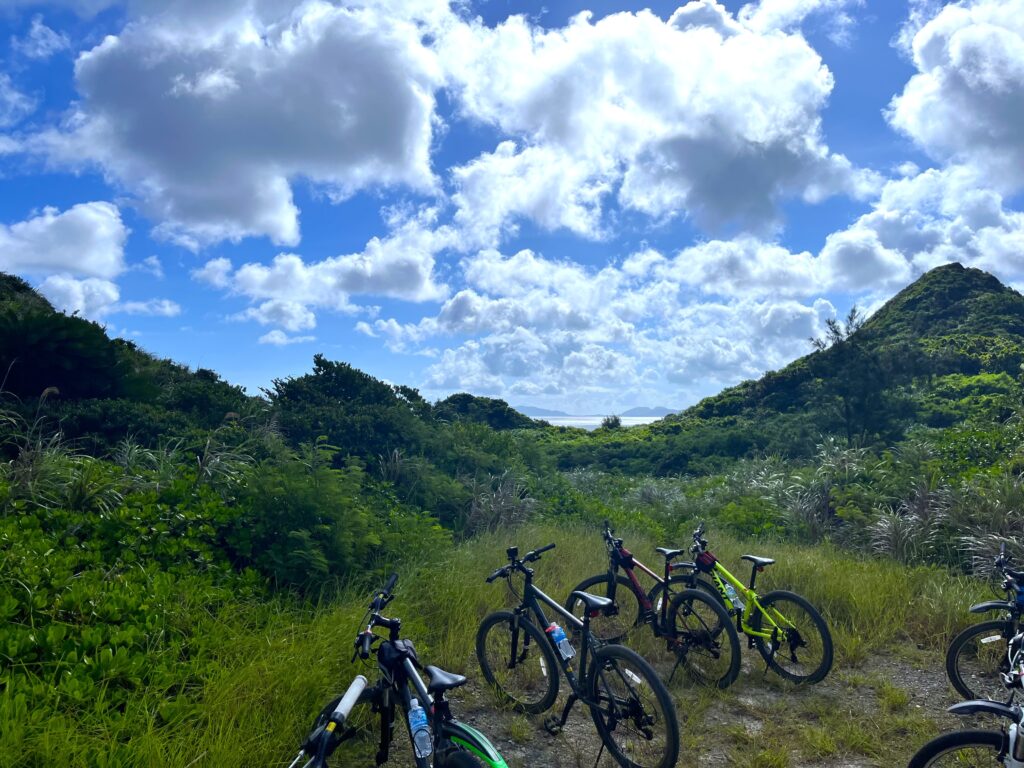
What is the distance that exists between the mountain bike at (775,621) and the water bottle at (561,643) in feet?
5.70

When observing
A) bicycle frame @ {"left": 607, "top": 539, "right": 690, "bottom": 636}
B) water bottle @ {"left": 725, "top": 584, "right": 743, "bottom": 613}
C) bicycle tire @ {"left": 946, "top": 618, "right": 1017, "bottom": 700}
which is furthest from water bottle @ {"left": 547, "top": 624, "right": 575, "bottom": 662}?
bicycle tire @ {"left": 946, "top": 618, "right": 1017, "bottom": 700}

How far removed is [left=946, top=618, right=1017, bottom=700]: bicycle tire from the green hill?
925cm

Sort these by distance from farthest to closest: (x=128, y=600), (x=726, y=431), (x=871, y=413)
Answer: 1. (x=726, y=431)
2. (x=871, y=413)
3. (x=128, y=600)

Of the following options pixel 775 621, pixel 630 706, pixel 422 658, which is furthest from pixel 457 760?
pixel 775 621

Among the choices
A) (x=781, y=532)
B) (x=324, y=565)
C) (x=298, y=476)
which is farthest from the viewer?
(x=781, y=532)

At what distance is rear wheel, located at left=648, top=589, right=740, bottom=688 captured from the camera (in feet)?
17.1

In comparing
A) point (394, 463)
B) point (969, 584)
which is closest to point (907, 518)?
point (969, 584)

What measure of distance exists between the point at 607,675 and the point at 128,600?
9.70 feet

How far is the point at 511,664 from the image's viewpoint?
4.76 m

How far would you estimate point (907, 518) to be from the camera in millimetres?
8438

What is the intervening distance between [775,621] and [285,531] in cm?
415

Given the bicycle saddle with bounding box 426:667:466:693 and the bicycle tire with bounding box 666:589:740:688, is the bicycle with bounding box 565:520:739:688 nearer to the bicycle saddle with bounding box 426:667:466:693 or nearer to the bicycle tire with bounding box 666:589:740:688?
the bicycle tire with bounding box 666:589:740:688

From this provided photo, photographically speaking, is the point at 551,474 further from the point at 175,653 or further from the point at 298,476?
the point at 175,653

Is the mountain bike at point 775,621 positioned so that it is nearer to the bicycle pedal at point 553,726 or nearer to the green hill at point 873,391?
the bicycle pedal at point 553,726
